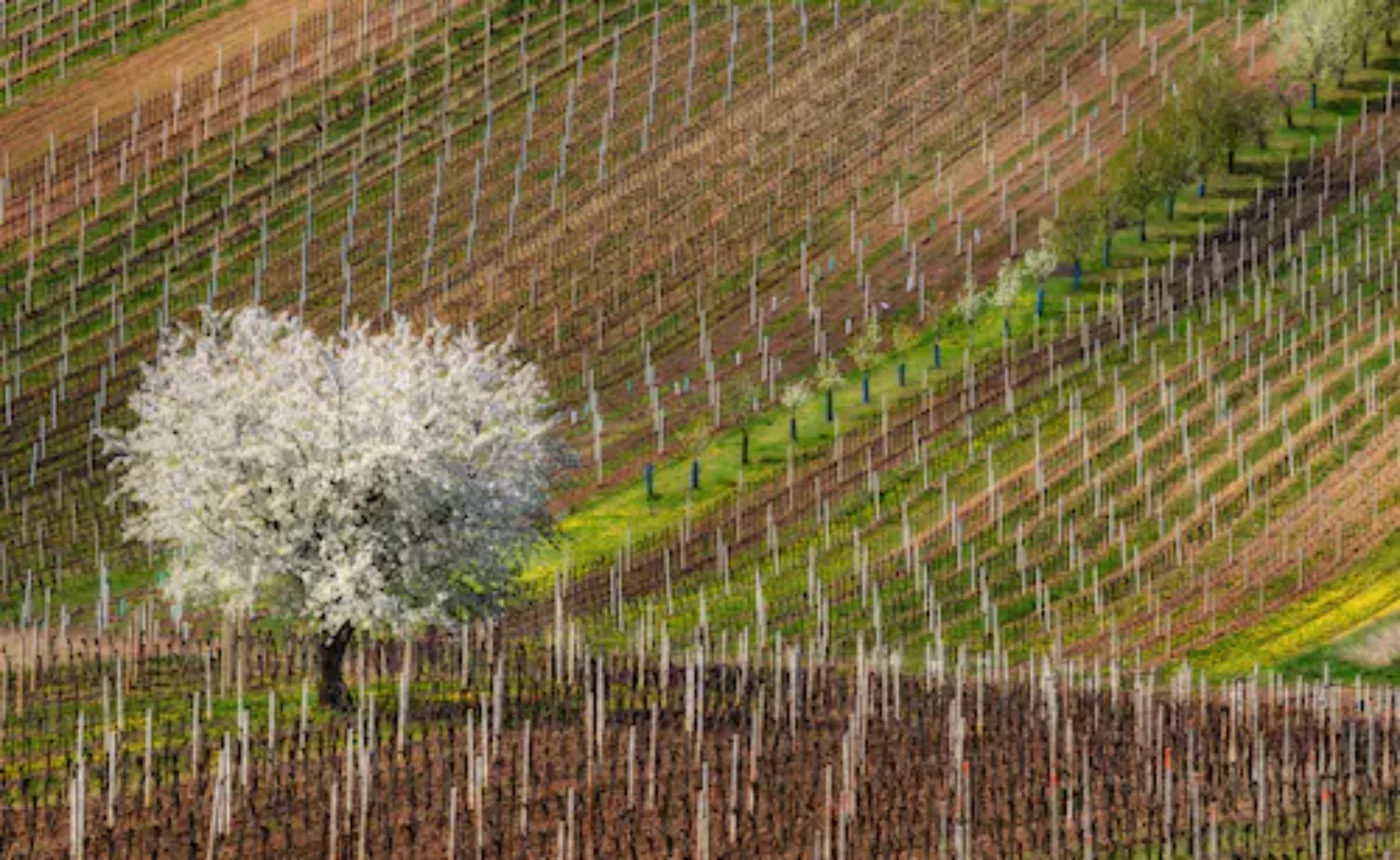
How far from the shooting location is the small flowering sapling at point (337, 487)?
66.1 metres

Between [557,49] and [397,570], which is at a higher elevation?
[557,49]

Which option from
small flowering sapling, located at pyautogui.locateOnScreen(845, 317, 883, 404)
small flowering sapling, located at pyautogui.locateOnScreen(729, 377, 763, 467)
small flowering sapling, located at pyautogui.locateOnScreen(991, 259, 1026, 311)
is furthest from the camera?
small flowering sapling, located at pyautogui.locateOnScreen(991, 259, 1026, 311)

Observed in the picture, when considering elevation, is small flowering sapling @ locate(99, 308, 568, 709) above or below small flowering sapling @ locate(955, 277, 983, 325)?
below

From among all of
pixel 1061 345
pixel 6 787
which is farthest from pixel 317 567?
pixel 1061 345

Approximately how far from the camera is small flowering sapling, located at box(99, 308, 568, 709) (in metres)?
66.1

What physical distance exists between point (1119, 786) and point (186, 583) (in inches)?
943

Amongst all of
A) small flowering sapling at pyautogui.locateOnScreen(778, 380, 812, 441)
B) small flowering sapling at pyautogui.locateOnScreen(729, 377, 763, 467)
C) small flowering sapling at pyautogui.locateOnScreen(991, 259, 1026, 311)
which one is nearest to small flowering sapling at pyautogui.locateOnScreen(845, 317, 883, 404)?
small flowering sapling at pyautogui.locateOnScreen(778, 380, 812, 441)

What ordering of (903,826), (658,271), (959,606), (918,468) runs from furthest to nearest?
(658,271), (918,468), (959,606), (903,826)

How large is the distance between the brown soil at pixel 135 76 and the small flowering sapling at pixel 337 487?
87458 mm

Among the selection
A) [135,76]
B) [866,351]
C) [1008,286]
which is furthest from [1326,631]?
[135,76]

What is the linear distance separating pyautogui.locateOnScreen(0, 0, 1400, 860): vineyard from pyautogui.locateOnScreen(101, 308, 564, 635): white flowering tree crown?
3130 millimetres

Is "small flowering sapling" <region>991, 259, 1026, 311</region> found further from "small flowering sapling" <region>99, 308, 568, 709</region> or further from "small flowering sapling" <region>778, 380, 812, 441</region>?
"small flowering sapling" <region>99, 308, 568, 709</region>

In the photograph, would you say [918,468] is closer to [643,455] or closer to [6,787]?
[643,455]

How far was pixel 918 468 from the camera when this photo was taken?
10744 centimetres
